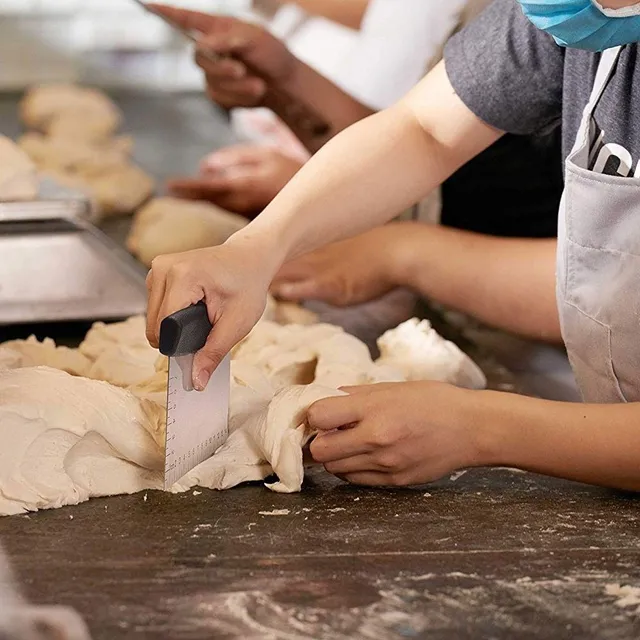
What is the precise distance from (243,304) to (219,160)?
6.46ft

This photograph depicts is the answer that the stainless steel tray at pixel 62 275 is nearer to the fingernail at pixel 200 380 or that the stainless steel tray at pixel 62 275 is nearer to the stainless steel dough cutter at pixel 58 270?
the stainless steel dough cutter at pixel 58 270

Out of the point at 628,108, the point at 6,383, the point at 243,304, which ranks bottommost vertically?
the point at 6,383

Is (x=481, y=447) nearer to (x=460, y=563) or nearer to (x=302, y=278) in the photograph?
(x=460, y=563)

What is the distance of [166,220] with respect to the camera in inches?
117

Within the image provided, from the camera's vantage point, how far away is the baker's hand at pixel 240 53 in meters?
3.01

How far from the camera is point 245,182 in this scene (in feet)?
10.5

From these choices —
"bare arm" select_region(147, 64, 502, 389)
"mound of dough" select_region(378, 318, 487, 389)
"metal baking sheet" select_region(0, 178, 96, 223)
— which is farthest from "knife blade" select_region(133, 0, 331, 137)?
"bare arm" select_region(147, 64, 502, 389)

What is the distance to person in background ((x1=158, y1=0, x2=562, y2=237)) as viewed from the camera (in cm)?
281

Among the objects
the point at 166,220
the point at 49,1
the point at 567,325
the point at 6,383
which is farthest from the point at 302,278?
the point at 49,1

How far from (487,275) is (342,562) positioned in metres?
1.14

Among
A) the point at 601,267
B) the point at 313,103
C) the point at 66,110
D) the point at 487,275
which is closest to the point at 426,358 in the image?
the point at 487,275

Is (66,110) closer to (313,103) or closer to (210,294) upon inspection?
(313,103)

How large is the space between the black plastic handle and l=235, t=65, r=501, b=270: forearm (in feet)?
0.77

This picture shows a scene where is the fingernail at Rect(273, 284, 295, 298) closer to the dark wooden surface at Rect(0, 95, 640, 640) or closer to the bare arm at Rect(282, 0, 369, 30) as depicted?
the dark wooden surface at Rect(0, 95, 640, 640)
